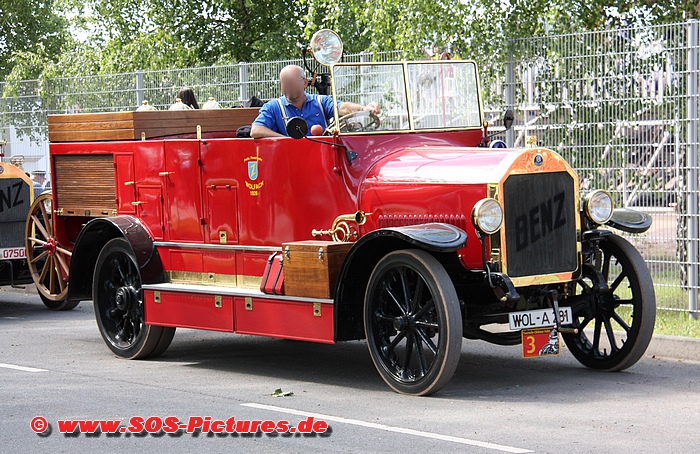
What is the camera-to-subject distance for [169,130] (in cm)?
1066

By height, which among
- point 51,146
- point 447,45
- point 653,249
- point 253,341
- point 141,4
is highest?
point 141,4

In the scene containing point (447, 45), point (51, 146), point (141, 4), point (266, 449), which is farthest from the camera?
point (141, 4)

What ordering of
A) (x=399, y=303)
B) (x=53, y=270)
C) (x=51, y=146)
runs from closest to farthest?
(x=399, y=303), (x=51, y=146), (x=53, y=270)

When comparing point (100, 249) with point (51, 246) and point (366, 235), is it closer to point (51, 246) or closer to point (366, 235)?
point (51, 246)

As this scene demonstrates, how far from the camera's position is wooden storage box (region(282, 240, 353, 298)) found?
27.6ft

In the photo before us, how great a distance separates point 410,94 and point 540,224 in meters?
1.69

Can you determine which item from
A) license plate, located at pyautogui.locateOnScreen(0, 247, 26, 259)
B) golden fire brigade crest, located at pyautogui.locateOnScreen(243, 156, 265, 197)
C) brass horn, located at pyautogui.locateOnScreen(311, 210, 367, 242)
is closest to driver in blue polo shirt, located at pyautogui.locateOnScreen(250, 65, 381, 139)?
golden fire brigade crest, located at pyautogui.locateOnScreen(243, 156, 265, 197)

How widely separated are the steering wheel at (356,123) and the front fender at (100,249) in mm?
2090

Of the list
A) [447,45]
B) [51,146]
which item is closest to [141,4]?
[447,45]

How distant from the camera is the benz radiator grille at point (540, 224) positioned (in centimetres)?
796

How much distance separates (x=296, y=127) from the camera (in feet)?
27.5

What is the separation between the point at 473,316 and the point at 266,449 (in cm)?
216

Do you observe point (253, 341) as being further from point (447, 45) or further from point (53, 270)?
point (447, 45)

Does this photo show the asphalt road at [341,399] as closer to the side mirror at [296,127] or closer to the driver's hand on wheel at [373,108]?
the side mirror at [296,127]
